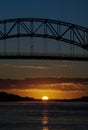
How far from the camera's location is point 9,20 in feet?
368

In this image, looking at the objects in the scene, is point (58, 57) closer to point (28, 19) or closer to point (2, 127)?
point (28, 19)

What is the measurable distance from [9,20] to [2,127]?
39704 mm

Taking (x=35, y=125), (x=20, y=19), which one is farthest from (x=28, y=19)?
(x=35, y=125)

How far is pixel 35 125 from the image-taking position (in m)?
78.4

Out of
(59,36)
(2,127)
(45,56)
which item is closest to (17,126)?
(2,127)

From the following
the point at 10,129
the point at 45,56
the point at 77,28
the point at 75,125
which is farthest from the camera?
the point at 77,28

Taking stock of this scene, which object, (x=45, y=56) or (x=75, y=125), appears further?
(x=45, y=56)

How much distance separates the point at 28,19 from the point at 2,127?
38593mm

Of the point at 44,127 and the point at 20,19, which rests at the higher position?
the point at 20,19

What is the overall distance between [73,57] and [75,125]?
32.9 metres

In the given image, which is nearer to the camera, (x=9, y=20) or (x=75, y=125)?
(x=75, y=125)

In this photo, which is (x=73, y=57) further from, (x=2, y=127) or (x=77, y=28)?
(x=2, y=127)

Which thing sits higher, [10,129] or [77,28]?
[77,28]

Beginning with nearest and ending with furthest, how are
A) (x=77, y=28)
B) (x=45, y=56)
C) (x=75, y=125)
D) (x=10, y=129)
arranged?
(x=10, y=129), (x=75, y=125), (x=45, y=56), (x=77, y=28)
